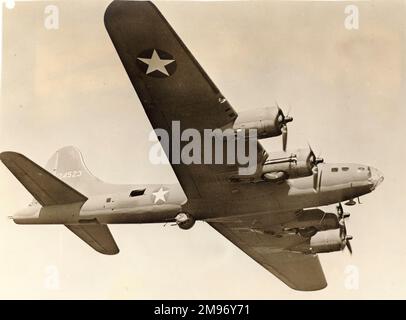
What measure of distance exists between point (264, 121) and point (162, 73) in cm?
272

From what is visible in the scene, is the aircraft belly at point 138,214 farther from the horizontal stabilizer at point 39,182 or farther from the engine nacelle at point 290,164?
the engine nacelle at point 290,164

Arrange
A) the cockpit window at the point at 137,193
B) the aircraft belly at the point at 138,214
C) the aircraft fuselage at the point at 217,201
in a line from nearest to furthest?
the aircraft fuselage at the point at 217,201 < the aircraft belly at the point at 138,214 < the cockpit window at the point at 137,193

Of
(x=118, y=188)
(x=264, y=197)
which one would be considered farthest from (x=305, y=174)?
(x=118, y=188)

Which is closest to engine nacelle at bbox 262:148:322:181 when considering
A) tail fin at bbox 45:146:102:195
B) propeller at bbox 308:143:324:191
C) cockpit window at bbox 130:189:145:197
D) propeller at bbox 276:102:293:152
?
propeller at bbox 308:143:324:191

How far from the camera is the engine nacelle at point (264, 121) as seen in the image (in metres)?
13.6

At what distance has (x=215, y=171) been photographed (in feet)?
51.8

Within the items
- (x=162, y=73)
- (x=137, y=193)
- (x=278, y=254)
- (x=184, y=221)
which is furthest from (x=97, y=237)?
(x=162, y=73)

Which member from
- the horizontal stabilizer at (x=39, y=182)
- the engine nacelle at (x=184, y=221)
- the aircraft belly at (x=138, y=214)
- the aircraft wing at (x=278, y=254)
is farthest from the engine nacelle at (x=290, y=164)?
the horizontal stabilizer at (x=39, y=182)

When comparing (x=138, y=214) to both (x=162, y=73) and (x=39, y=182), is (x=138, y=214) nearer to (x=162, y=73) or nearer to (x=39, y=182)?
(x=39, y=182)

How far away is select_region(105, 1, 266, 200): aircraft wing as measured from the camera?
1285cm

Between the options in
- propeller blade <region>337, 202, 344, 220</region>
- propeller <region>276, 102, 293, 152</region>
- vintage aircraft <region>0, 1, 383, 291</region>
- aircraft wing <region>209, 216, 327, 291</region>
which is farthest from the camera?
aircraft wing <region>209, 216, 327, 291</region>

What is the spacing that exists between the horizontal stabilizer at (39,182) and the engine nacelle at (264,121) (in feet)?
20.8

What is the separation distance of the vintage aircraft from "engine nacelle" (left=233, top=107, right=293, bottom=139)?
0.08 ft

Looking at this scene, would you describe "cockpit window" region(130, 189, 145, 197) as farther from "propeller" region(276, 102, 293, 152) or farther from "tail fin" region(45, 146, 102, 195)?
"propeller" region(276, 102, 293, 152)
